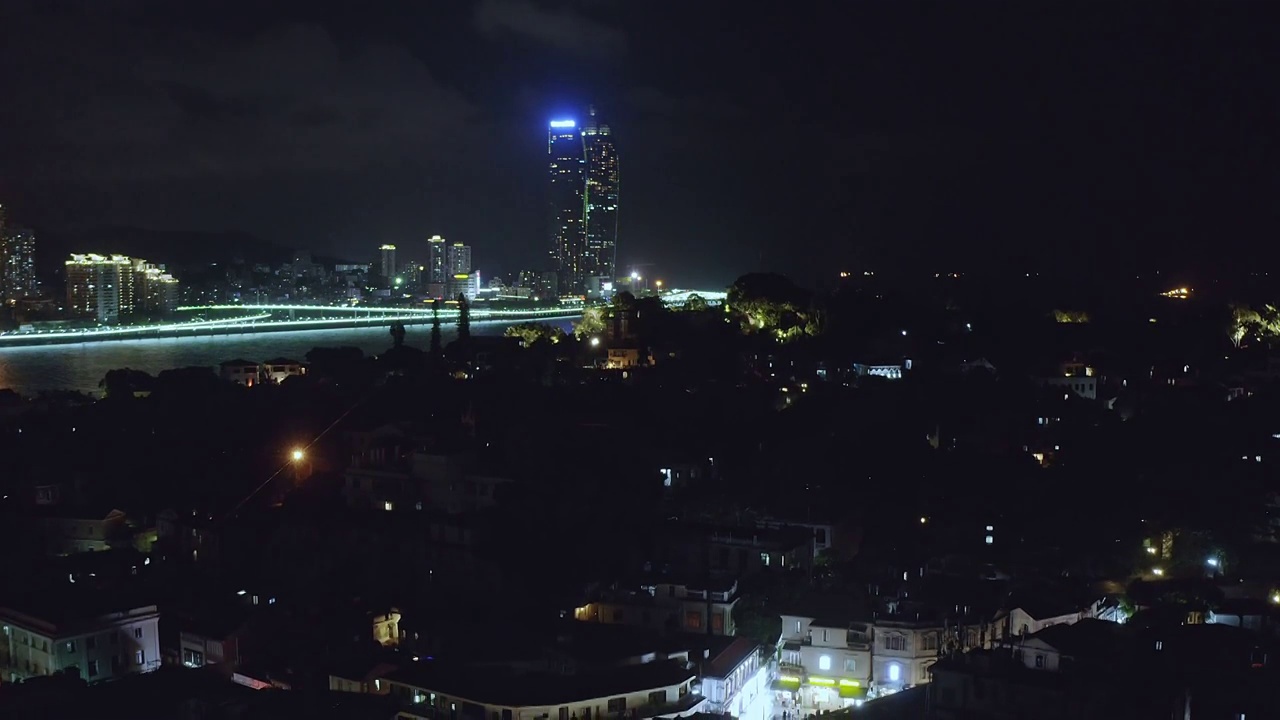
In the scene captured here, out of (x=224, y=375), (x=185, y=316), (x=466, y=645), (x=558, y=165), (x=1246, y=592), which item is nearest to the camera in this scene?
(x=466, y=645)

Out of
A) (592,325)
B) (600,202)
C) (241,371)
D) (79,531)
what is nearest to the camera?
(79,531)

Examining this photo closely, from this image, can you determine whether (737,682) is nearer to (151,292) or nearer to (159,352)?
(159,352)

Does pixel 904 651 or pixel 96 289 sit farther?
pixel 96 289

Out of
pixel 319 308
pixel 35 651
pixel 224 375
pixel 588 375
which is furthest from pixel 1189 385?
pixel 319 308

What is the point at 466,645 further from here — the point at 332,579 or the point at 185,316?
the point at 185,316

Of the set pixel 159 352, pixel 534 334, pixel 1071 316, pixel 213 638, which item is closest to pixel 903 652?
pixel 213 638

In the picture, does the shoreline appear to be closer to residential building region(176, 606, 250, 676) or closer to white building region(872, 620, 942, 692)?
residential building region(176, 606, 250, 676)

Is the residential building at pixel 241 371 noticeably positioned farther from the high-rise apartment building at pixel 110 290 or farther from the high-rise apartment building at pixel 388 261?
the high-rise apartment building at pixel 388 261
